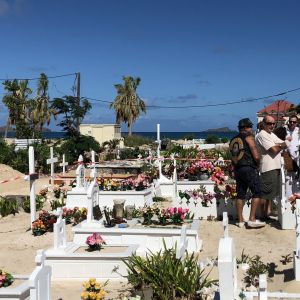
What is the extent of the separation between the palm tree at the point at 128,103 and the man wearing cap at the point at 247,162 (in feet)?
147

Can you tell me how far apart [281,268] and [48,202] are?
320 inches

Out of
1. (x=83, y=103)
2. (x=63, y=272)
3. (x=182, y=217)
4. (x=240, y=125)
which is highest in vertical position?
(x=83, y=103)

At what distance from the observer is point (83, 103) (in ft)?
88.4

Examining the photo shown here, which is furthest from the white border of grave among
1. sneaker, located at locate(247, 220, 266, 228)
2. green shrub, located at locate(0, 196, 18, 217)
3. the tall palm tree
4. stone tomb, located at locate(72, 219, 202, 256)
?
the tall palm tree

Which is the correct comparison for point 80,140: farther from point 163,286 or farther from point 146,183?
point 163,286

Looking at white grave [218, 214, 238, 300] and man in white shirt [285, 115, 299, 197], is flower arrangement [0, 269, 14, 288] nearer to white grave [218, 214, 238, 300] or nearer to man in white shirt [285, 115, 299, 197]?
white grave [218, 214, 238, 300]

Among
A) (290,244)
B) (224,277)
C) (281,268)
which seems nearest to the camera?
(224,277)

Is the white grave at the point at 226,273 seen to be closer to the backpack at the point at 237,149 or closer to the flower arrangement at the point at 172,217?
the backpack at the point at 237,149

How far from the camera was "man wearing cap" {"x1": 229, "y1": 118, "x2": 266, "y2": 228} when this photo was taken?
27.6ft

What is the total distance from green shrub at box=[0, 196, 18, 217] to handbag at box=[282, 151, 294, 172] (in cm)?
654

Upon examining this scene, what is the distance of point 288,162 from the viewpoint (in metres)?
8.90

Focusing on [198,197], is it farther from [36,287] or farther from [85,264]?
[36,287]

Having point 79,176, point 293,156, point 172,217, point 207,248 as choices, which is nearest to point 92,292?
point 207,248

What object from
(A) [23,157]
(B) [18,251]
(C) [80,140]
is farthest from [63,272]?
(C) [80,140]
